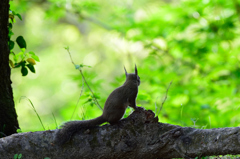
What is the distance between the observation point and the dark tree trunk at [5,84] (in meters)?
2.38

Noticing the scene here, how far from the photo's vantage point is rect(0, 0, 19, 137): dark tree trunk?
2377mm

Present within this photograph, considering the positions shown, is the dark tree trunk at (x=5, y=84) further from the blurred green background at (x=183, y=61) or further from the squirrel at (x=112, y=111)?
the squirrel at (x=112, y=111)

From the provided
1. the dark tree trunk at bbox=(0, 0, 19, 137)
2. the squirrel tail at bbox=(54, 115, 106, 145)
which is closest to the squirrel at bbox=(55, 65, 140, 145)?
the squirrel tail at bbox=(54, 115, 106, 145)

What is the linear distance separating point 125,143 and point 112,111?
29 centimetres

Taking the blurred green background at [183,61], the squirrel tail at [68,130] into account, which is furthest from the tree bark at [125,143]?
the blurred green background at [183,61]

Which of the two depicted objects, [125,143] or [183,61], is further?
[183,61]

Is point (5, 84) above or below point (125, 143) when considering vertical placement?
above

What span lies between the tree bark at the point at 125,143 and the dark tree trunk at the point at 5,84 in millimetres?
450

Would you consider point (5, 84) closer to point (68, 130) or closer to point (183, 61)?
point (68, 130)

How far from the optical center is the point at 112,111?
2.13 m

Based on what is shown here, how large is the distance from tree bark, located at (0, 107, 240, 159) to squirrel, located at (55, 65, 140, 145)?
53 millimetres

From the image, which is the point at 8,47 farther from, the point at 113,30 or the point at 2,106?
the point at 113,30

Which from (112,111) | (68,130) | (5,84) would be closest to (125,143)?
(112,111)

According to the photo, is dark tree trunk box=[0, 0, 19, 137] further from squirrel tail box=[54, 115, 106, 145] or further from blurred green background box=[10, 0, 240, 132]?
squirrel tail box=[54, 115, 106, 145]
